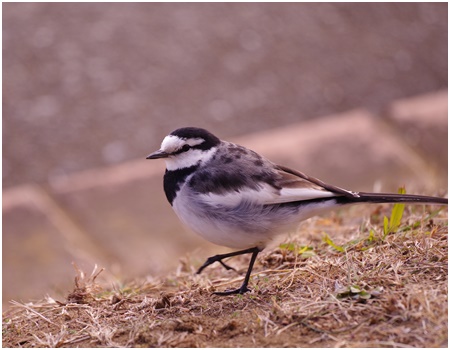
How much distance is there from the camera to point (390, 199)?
389cm

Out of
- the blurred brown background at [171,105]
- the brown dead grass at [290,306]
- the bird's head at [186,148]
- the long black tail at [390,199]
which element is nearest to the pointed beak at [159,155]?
the bird's head at [186,148]

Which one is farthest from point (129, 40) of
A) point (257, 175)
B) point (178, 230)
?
point (257, 175)

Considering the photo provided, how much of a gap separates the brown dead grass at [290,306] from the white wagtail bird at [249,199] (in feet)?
0.92

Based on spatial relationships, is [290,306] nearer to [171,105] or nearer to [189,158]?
[189,158]

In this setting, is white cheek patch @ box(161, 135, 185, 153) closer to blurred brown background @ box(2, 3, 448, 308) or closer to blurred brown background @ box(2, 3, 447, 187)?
blurred brown background @ box(2, 3, 448, 308)

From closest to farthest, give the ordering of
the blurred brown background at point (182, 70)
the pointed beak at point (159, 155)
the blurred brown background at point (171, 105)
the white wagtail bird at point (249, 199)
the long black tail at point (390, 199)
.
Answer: the long black tail at point (390, 199) → the white wagtail bird at point (249, 199) → the pointed beak at point (159, 155) → the blurred brown background at point (171, 105) → the blurred brown background at point (182, 70)

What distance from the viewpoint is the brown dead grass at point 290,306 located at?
3.29 m

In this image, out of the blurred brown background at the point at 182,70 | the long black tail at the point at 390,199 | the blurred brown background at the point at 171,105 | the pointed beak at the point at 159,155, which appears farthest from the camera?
the blurred brown background at the point at 182,70

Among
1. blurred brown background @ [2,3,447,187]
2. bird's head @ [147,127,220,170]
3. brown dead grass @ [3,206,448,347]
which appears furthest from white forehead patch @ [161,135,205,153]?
blurred brown background @ [2,3,447,187]

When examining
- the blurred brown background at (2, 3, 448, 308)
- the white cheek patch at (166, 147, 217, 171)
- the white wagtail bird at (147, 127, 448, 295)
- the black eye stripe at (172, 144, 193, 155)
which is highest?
the blurred brown background at (2, 3, 448, 308)

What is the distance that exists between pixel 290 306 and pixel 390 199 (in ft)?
2.64

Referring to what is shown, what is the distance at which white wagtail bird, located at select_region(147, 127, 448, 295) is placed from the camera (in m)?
3.93

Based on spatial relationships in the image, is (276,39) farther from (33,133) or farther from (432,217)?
(432,217)

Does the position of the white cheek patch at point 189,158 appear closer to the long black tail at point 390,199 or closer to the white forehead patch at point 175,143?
the white forehead patch at point 175,143
